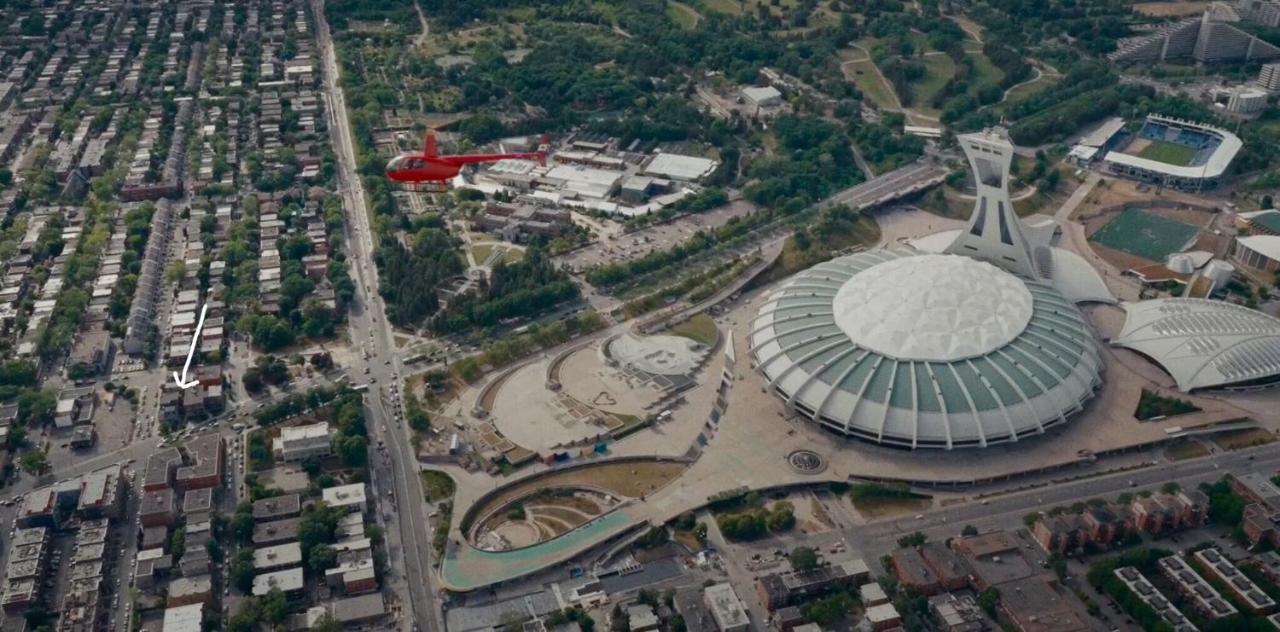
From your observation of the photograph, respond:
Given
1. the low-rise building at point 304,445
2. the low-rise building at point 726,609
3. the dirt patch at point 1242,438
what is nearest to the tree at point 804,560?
the low-rise building at point 726,609

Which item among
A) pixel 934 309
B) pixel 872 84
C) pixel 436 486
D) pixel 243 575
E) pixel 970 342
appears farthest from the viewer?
pixel 872 84

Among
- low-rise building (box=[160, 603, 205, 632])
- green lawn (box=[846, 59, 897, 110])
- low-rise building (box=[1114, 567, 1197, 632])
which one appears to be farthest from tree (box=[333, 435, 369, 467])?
green lawn (box=[846, 59, 897, 110])

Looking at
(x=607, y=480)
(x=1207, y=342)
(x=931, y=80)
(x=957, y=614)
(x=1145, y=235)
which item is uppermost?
(x=1207, y=342)

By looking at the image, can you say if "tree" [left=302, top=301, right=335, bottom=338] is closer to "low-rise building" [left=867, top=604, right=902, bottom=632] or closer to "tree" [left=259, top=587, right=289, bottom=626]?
"tree" [left=259, top=587, right=289, bottom=626]

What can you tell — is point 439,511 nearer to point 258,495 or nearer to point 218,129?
point 258,495

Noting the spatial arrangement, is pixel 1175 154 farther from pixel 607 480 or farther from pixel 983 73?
pixel 607 480

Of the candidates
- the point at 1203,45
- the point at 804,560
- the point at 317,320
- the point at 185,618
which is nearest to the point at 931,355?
the point at 804,560
